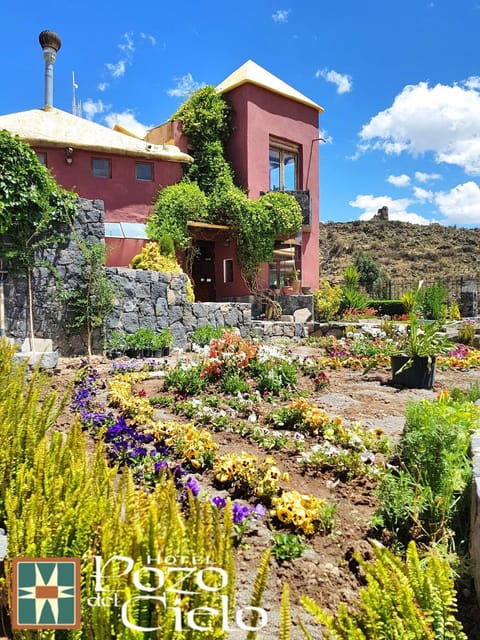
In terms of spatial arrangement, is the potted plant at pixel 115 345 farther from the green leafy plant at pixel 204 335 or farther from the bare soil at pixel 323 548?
the bare soil at pixel 323 548

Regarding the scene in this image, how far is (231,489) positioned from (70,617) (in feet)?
6.18

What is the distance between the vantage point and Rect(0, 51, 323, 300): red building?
12.3 meters

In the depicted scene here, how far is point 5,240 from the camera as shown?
818cm

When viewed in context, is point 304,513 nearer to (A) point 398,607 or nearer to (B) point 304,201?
(A) point 398,607

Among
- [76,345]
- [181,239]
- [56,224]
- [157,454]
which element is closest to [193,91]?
[181,239]

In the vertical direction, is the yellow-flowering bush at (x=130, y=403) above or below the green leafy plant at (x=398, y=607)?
below

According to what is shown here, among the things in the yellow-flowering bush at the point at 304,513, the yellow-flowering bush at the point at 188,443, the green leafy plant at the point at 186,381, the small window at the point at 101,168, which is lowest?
the yellow-flowering bush at the point at 304,513

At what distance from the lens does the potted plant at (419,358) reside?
6.54m

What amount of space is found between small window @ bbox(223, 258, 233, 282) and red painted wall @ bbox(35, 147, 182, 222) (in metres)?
3.03

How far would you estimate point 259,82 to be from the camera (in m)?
14.5

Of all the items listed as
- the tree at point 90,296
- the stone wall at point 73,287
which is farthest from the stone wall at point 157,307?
the tree at point 90,296

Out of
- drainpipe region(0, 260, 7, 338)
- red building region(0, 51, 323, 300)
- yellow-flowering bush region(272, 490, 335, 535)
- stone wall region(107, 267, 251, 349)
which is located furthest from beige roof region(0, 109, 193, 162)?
yellow-flowering bush region(272, 490, 335, 535)

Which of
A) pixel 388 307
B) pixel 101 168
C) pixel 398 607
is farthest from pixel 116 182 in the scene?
pixel 398 607

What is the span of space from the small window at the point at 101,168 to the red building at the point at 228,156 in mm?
26
